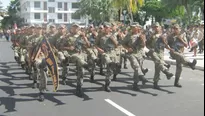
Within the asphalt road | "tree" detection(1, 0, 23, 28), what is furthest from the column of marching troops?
"tree" detection(1, 0, 23, 28)

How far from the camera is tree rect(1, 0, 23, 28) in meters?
102

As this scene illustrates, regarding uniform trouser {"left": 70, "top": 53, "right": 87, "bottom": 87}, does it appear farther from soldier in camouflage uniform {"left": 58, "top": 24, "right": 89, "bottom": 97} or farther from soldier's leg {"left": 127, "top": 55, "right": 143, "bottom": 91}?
soldier's leg {"left": 127, "top": 55, "right": 143, "bottom": 91}

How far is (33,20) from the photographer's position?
8569cm

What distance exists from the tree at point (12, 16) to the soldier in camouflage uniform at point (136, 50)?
91075 millimetres

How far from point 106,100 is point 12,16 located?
9953 cm

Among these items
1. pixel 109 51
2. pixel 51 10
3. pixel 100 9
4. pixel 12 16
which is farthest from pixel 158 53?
pixel 12 16

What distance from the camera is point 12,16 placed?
344 feet

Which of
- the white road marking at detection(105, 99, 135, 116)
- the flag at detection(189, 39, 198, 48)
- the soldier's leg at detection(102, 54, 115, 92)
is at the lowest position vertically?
the white road marking at detection(105, 99, 135, 116)

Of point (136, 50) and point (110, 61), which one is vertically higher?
point (136, 50)

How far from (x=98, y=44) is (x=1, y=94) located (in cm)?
301

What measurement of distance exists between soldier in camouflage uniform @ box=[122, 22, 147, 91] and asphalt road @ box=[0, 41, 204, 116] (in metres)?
0.38

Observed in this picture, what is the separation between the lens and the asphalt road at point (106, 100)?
7.95 metres

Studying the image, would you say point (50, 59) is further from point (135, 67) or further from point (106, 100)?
point (135, 67)

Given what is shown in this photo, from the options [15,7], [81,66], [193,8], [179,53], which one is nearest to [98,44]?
[81,66]
